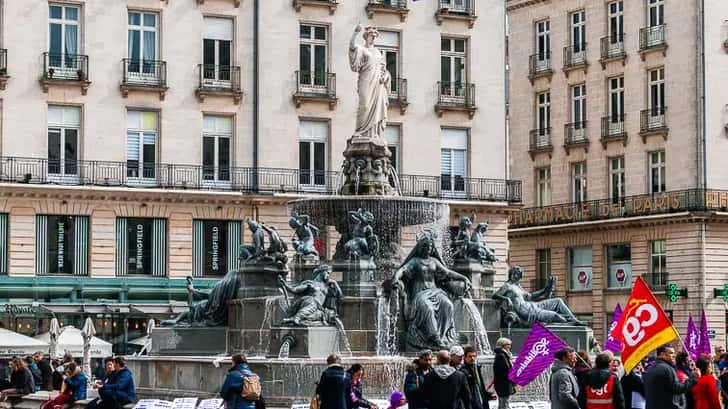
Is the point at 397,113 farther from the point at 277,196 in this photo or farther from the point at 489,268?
the point at 489,268

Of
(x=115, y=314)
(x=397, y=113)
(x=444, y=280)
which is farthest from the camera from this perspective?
(x=397, y=113)

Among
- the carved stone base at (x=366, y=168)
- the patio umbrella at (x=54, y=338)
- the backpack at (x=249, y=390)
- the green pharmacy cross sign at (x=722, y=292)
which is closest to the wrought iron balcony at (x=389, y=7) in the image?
the green pharmacy cross sign at (x=722, y=292)

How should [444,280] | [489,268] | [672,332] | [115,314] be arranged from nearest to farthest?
[672,332] < [444,280] < [489,268] < [115,314]

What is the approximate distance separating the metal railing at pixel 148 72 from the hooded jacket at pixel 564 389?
3864cm

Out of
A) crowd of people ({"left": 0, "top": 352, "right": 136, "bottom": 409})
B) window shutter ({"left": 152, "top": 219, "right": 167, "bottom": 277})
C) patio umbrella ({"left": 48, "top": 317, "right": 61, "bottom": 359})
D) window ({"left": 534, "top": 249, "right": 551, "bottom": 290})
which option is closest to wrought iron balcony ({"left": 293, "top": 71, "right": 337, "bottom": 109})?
window shutter ({"left": 152, "top": 219, "right": 167, "bottom": 277})

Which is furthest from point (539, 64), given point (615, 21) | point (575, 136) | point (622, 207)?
point (622, 207)

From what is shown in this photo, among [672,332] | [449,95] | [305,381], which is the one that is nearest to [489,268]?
[305,381]

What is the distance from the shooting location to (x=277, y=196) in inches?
2302

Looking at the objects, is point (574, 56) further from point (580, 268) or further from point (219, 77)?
point (219, 77)

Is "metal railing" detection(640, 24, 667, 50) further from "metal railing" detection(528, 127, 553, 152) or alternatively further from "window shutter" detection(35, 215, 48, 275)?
"window shutter" detection(35, 215, 48, 275)

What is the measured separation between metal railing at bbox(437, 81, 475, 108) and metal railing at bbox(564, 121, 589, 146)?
836 cm

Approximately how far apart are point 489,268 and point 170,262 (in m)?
23.3

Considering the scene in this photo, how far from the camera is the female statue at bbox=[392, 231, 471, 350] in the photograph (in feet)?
104

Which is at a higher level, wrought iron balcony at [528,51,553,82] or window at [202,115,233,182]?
wrought iron balcony at [528,51,553,82]
